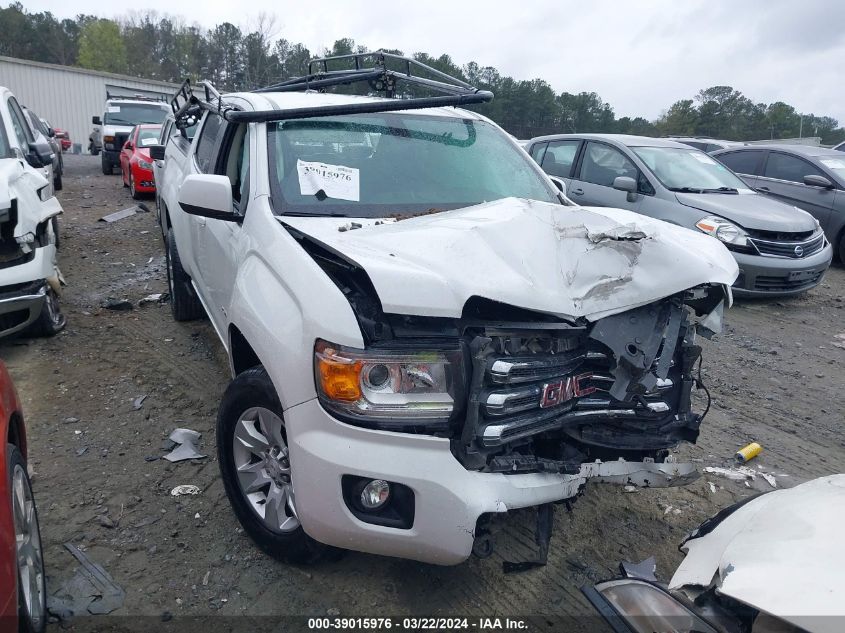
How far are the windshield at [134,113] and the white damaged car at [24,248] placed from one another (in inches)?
530

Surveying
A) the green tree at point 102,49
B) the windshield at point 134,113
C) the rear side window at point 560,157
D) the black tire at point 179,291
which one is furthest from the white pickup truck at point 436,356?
the green tree at point 102,49

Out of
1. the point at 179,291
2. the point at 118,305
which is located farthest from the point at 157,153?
the point at 179,291

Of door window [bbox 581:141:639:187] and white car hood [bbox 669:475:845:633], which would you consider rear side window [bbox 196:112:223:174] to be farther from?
door window [bbox 581:141:639:187]

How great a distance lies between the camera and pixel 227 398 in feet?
8.84

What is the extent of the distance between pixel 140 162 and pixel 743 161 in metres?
11.0

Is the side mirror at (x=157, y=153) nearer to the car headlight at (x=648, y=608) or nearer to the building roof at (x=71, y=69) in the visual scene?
the car headlight at (x=648, y=608)

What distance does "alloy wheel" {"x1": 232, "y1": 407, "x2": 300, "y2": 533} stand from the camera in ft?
8.34

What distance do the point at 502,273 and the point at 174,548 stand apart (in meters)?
1.94

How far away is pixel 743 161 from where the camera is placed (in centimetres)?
1021

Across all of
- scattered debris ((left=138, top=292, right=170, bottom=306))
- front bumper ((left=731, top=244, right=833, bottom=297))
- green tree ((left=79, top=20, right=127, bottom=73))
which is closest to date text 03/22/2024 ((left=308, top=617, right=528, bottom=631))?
scattered debris ((left=138, top=292, right=170, bottom=306))

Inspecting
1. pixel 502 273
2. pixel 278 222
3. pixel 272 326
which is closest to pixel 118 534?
pixel 272 326

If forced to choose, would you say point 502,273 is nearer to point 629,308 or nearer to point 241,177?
point 629,308

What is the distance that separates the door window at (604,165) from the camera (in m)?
7.79

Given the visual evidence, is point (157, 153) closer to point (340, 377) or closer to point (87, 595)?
point (87, 595)
